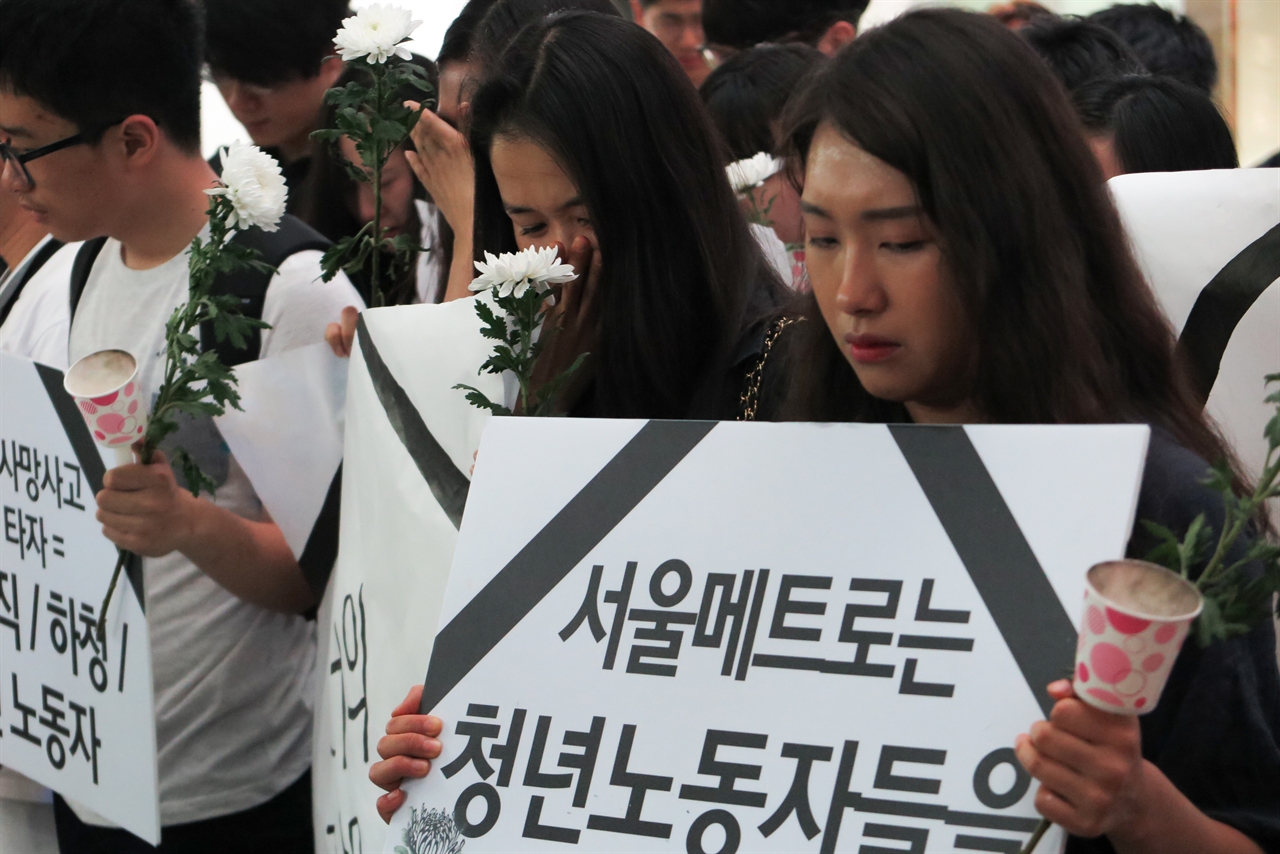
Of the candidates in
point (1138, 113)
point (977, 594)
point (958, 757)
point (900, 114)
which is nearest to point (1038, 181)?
point (900, 114)

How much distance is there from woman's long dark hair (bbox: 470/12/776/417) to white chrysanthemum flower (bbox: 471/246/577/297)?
259mm

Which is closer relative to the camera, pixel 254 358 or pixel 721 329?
pixel 721 329

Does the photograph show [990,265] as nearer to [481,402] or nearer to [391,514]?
[481,402]

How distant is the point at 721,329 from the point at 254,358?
2.70ft

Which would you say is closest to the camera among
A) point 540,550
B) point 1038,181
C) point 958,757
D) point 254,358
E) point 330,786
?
point 958,757

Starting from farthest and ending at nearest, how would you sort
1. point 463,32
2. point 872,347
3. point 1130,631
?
point 463,32 < point 872,347 < point 1130,631

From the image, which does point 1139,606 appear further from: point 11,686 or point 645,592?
point 11,686

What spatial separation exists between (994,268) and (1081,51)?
1664 millimetres

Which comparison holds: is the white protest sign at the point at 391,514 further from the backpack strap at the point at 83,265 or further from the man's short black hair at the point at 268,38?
the man's short black hair at the point at 268,38

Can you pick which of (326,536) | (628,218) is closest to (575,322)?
(628,218)

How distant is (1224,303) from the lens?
5.90ft

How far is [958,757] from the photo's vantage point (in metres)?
1.18

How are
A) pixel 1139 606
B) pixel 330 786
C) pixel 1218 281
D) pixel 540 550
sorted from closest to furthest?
1. pixel 1139 606
2. pixel 540 550
3. pixel 1218 281
4. pixel 330 786

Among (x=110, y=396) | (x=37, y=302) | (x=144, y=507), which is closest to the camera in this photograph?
(x=110, y=396)
